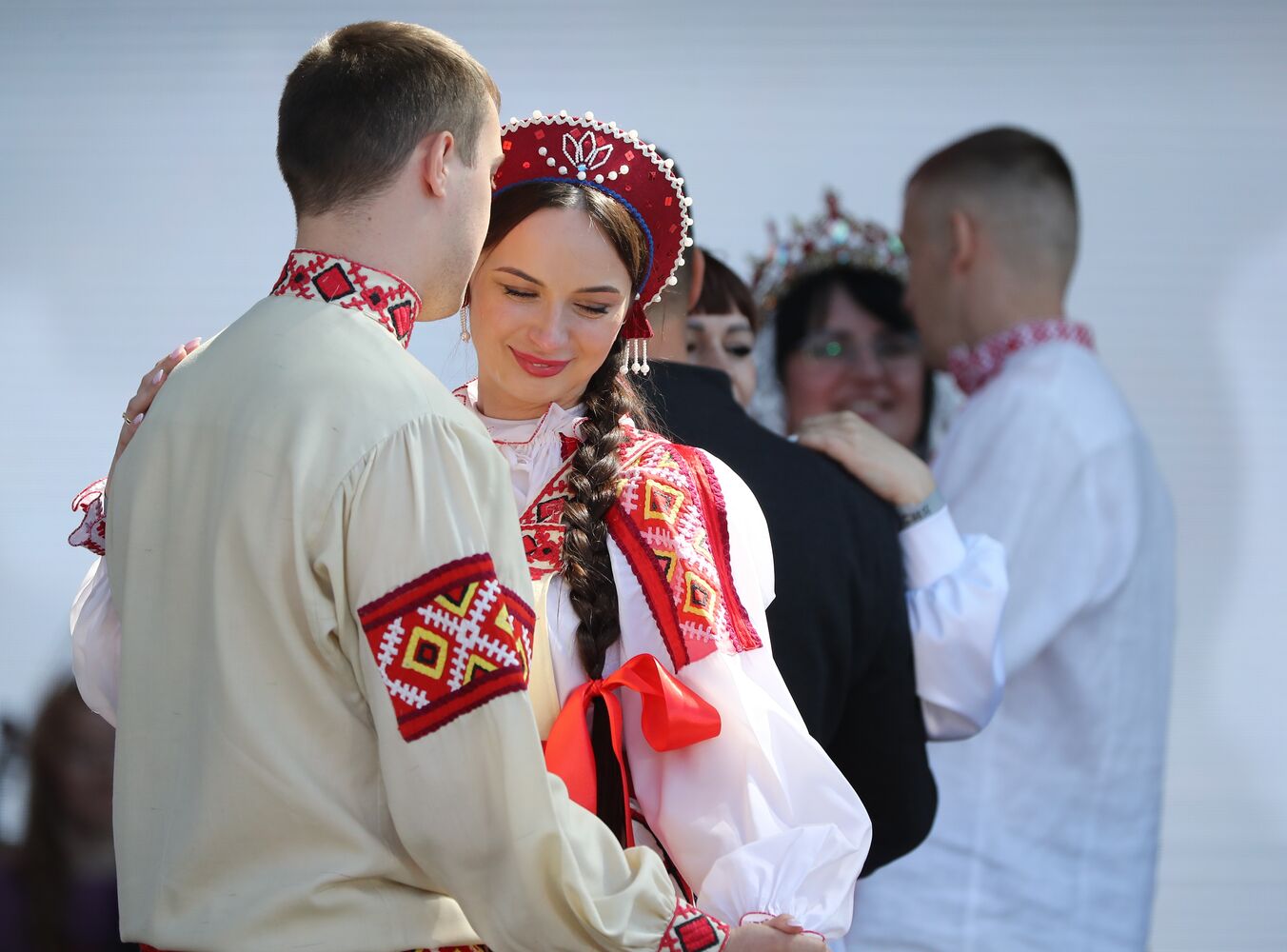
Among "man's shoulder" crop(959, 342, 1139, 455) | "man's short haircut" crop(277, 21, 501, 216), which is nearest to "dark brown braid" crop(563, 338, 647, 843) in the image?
"man's short haircut" crop(277, 21, 501, 216)

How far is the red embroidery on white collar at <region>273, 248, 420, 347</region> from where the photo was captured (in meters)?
1.50

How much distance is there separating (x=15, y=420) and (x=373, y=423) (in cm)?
239

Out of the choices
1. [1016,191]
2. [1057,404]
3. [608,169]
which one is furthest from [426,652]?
[1016,191]

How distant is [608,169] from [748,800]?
803mm

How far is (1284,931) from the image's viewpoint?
12.6 ft

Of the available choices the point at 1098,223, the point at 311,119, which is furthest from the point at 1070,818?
the point at 311,119

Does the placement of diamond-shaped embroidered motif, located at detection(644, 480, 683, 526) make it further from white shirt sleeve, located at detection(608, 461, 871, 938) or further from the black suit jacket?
the black suit jacket

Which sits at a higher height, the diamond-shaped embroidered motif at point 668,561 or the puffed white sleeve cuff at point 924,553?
the diamond-shaped embroidered motif at point 668,561

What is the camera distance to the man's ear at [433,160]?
4.95 feet

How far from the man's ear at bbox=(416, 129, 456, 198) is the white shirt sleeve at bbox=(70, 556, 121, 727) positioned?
60 cm

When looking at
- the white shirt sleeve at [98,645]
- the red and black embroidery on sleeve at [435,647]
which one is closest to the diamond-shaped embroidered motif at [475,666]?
the red and black embroidery on sleeve at [435,647]

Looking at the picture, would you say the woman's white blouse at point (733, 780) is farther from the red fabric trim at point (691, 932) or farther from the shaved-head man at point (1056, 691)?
the shaved-head man at point (1056, 691)

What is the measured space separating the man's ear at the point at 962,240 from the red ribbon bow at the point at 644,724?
88.4 inches

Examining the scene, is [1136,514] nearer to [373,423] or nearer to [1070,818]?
[1070,818]
